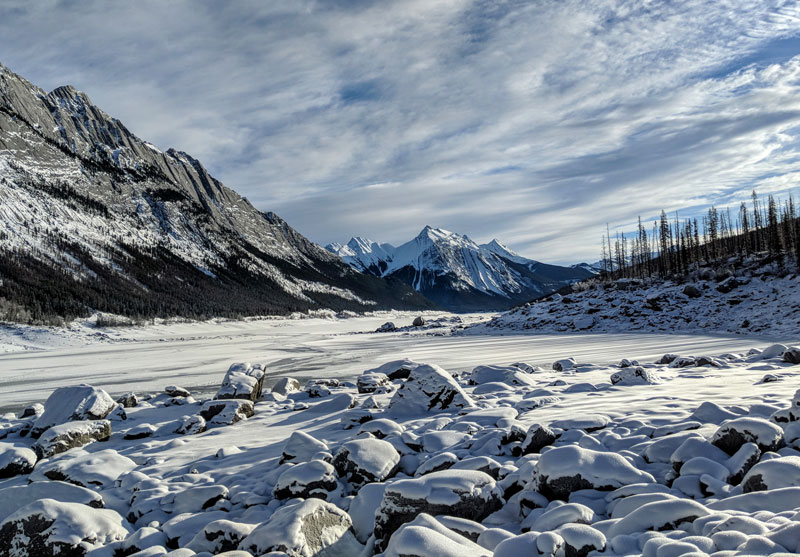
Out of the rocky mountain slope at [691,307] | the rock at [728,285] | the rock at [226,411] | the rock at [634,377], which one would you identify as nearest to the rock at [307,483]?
the rock at [226,411]

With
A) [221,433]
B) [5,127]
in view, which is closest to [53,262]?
[5,127]

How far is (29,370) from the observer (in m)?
32.7

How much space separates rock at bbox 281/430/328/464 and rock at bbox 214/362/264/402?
21.2 ft

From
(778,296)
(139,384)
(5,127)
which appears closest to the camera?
(139,384)

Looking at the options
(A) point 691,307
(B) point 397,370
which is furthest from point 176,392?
(A) point 691,307

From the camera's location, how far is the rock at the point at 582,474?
5738 millimetres

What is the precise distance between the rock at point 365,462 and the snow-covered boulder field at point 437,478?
3 centimetres

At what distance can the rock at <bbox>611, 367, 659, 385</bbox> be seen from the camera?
42.9 feet

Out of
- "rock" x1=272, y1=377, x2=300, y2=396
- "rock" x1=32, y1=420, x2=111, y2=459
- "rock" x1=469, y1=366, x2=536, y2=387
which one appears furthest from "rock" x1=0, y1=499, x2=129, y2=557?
"rock" x1=469, y1=366, x2=536, y2=387

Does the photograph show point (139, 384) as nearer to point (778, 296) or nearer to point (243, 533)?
point (243, 533)

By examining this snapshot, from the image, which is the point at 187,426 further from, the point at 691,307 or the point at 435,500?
the point at 691,307

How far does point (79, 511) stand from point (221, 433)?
214 inches

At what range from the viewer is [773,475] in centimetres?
496

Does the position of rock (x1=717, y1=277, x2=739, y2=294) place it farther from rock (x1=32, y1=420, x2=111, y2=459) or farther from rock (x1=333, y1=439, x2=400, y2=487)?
rock (x1=32, y1=420, x2=111, y2=459)
